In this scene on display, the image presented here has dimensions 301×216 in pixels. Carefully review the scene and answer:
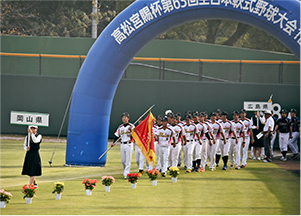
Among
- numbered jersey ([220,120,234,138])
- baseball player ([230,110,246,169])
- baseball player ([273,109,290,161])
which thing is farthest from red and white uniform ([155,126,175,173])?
baseball player ([273,109,290,161])

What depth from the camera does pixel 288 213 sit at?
9242 mm

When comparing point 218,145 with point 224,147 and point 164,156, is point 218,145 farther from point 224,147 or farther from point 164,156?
point 164,156

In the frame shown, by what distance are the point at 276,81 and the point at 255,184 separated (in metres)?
11.7

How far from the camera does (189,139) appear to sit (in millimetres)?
14078

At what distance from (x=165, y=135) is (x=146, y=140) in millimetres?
655

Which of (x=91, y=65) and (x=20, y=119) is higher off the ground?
(x=91, y=65)

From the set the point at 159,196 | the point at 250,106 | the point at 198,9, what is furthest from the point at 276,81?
the point at 159,196

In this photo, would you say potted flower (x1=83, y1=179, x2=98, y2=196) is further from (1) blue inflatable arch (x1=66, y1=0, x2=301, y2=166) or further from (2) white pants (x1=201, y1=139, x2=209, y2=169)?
(2) white pants (x1=201, y1=139, x2=209, y2=169)

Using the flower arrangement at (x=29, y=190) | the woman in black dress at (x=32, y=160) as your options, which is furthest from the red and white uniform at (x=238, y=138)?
the flower arrangement at (x=29, y=190)

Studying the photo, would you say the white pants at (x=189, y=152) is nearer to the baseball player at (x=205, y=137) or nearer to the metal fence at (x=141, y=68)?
the baseball player at (x=205, y=137)

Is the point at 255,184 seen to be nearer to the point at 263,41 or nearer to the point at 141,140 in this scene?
the point at 141,140

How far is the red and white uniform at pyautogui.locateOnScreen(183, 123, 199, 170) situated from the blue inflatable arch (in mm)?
2764

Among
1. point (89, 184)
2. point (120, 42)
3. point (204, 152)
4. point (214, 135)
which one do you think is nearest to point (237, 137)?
point (214, 135)

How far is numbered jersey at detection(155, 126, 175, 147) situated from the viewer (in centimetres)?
1325
